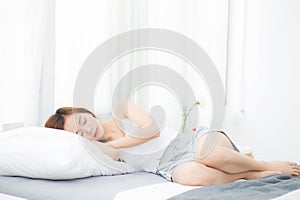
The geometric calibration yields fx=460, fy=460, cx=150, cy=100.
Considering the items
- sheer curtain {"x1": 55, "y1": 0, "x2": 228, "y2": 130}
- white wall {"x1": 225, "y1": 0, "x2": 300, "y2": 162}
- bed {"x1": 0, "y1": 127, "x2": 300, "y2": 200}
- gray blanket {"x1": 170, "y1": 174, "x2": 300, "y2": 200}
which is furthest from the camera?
white wall {"x1": 225, "y1": 0, "x2": 300, "y2": 162}

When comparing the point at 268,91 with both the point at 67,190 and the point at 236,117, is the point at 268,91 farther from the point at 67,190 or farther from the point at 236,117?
the point at 67,190

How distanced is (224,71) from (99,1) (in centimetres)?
149

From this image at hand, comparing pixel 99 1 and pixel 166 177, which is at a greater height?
pixel 99 1

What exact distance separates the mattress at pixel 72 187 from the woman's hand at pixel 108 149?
5.6 inches

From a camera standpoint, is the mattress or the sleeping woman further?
the sleeping woman

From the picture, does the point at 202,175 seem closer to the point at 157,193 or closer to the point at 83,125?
the point at 157,193

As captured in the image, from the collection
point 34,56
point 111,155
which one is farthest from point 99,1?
point 111,155

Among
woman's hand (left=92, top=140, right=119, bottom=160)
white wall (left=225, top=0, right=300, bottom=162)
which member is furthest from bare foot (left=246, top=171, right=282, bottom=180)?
white wall (left=225, top=0, right=300, bottom=162)

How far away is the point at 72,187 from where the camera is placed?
1.80m

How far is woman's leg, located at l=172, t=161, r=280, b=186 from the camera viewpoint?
1.87 m

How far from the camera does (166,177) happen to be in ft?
6.73

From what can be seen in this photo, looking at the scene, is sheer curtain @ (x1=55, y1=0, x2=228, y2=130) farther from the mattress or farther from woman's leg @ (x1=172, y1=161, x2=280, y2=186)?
woman's leg @ (x1=172, y1=161, x2=280, y2=186)

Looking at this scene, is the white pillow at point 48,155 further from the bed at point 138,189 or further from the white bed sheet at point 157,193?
the white bed sheet at point 157,193

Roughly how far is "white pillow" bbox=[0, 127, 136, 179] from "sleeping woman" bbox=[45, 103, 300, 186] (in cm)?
12
